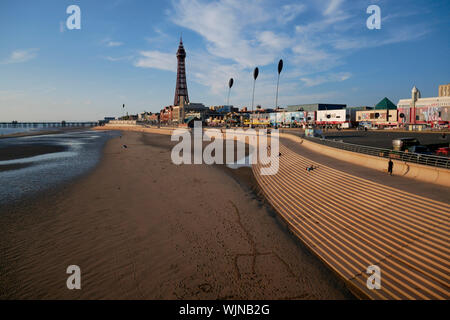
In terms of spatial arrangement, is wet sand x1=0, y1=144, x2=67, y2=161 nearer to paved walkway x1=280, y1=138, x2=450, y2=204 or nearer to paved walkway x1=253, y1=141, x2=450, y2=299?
paved walkway x1=253, y1=141, x2=450, y2=299

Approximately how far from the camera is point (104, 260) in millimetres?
7566

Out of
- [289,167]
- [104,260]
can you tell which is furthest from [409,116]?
[104,260]

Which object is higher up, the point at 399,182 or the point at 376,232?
the point at 399,182

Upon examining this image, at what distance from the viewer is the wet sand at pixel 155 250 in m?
6.37

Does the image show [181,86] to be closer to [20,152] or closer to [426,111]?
[20,152]

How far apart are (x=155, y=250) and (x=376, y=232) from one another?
8.37 metres

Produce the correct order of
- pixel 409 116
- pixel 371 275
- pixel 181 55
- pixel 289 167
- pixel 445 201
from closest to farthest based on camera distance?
pixel 371 275
pixel 445 201
pixel 289 167
pixel 409 116
pixel 181 55

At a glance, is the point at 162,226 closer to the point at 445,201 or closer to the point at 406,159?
the point at 445,201

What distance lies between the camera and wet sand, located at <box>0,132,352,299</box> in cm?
637

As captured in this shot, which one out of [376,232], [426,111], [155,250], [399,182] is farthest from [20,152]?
[426,111]

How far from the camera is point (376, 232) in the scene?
839 centimetres
